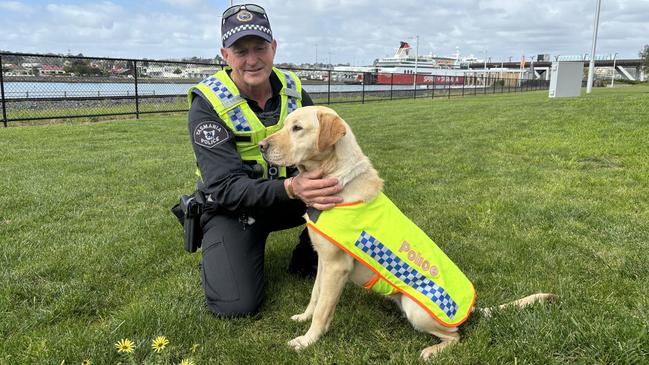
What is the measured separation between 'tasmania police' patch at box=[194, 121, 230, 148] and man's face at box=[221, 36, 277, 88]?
0.48m

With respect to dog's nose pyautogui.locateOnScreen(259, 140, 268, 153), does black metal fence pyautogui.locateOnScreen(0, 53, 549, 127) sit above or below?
above

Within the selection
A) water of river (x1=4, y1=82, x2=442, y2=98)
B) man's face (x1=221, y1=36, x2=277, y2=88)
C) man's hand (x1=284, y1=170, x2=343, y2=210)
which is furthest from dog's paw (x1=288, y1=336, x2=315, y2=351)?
water of river (x1=4, y1=82, x2=442, y2=98)

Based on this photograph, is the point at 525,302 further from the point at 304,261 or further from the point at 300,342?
the point at 304,261

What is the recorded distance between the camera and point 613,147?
26.1 ft

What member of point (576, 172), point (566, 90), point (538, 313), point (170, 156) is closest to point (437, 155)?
point (576, 172)

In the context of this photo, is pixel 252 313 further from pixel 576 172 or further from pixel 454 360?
pixel 576 172

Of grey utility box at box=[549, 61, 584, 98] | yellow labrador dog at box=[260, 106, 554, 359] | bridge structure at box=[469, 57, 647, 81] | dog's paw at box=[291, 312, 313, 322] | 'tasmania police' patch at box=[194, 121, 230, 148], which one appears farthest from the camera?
bridge structure at box=[469, 57, 647, 81]

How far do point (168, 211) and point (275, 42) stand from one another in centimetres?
282

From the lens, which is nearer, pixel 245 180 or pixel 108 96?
pixel 245 180

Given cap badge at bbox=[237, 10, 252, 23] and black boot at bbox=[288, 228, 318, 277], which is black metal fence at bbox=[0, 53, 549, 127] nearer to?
cap badge at bbox=[237, 10, 252, 23]

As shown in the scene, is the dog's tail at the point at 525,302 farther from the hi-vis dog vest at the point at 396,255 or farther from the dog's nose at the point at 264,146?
the dog's nose at the point at 264,146

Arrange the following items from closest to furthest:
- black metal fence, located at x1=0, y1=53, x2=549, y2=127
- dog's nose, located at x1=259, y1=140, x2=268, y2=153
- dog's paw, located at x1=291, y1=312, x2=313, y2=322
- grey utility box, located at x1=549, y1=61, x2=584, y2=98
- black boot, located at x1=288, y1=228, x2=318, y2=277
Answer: dog's nose, located at x1=259, y1=140, x2=268, y2=153 → dog's paw, located at x1=291, y1=312, x2=313, y2=322 → black boot, located at x1=288, y1=228, x2=318, y2=277 → black metal fence, located at x1=0, y1=53, x2=549, y2=127 → grey utility box, located at x1=549, y1=61, x2=584, y2=98

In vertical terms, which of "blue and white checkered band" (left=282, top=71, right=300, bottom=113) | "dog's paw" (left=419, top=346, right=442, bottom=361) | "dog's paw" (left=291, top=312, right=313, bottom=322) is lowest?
"dog's paw" (left=291, top=312, right=313, bottom=322)

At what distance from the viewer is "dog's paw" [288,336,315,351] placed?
2.80 meters
